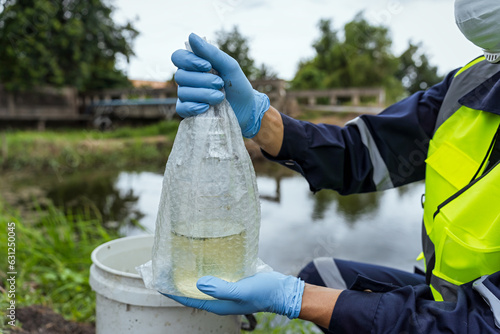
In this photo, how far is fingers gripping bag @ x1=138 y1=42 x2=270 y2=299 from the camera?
0.98 meters


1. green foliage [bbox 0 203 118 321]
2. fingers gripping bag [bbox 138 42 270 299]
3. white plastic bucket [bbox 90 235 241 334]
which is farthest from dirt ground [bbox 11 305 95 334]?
fingers gripping bag [bbox 138 42 270 299]

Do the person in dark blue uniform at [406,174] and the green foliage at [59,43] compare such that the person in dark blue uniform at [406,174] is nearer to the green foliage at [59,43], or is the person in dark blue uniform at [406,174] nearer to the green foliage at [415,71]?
the green foliage at [59,43]

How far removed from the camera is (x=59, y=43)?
9.05m

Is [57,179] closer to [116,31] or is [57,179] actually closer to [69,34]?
[69,34]

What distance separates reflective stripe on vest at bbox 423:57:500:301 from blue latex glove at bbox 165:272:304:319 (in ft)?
1.49

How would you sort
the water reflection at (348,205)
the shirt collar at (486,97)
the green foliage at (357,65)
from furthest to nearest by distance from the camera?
the green foliage at (357,65) → the water reflection at (348,205) → the shirt collar at (486,97)

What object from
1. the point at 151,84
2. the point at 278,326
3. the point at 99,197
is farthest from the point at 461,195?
the point at 151,84

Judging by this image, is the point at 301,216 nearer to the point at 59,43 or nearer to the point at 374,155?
the point at 374,155

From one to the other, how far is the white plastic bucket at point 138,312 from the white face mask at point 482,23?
44.8 inches

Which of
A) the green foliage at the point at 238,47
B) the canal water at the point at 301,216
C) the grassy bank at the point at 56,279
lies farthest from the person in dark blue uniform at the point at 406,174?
the green foliage at the point at 238,47

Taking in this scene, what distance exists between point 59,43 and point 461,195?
32.3 feet

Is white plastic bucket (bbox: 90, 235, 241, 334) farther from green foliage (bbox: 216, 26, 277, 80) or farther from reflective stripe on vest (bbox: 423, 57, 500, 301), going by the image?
green foliage (bbox: 216, 26, 277, 80)

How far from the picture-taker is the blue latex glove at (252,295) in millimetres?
974

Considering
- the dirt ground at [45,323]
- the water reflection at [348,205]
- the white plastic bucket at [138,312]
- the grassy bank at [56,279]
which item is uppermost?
the white plastic bucket at [138,312]
